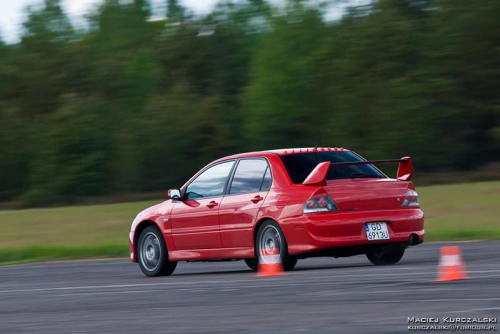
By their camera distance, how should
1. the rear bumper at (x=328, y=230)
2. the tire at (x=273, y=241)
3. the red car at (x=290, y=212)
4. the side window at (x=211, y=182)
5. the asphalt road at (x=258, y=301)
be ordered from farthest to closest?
the side window at (x=211, y=182), the tire at (x=273, y=241), the red car at (x=290, y=212), the rear bumper at (x=328, y=230), the asphalt road at (x=258, y=301)

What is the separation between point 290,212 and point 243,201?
0.95 meters

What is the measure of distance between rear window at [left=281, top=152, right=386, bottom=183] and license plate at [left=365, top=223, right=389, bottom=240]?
710 mm

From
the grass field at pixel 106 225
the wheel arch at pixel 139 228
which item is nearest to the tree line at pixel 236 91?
the grass field at pixel 106 225

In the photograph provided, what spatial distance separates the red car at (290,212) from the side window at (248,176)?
1 cm

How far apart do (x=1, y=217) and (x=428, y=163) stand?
26237mm

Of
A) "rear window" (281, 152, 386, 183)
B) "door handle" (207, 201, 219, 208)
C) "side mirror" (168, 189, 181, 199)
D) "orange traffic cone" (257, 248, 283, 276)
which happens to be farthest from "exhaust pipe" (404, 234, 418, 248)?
"side mirror" (168, 189, 181, 199)

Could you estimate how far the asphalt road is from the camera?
25.2 ft

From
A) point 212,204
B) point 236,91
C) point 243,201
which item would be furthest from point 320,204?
point 236,91

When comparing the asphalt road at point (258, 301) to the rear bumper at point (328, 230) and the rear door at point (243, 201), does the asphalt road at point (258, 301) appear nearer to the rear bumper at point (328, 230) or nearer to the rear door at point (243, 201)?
the rear bumper at point (328, 230)

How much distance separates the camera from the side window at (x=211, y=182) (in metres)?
13.4

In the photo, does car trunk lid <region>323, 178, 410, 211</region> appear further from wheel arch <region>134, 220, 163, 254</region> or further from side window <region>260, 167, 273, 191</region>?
wheel arch <region>134, 220, 163, 254</region>

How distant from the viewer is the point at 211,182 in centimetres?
1364

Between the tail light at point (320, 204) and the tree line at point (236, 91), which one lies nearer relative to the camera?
the tail light at point (320, 204)

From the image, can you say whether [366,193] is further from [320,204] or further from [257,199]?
[257,199]
